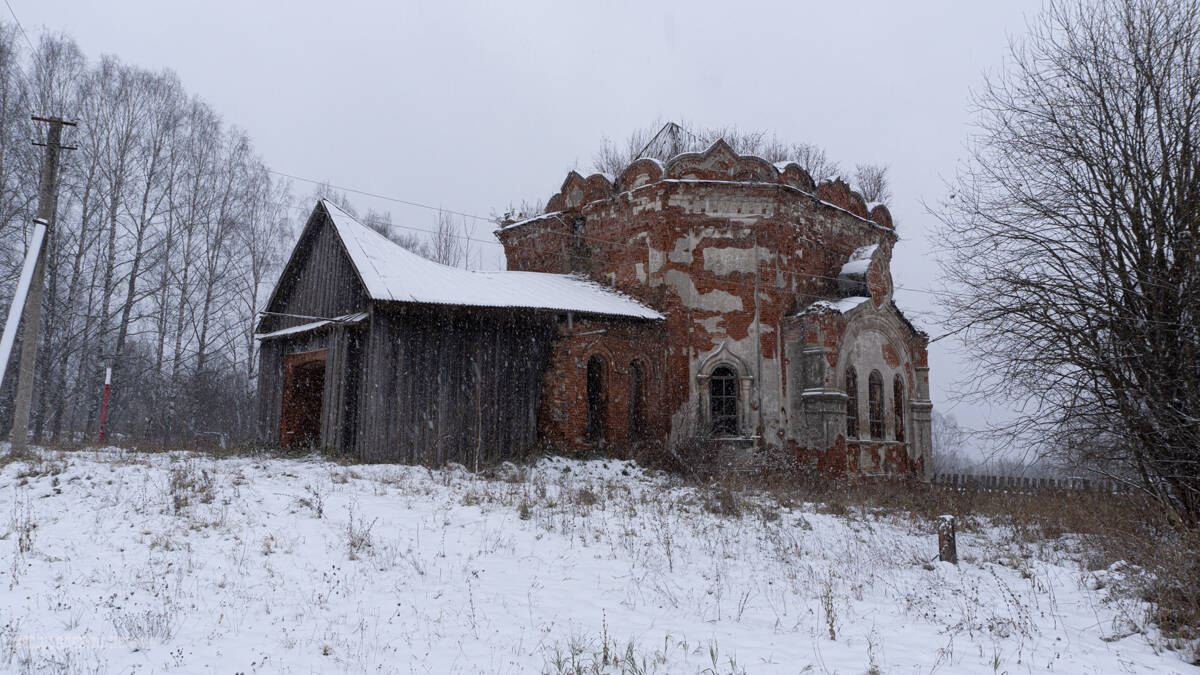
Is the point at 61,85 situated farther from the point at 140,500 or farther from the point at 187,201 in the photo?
the point at 140,500

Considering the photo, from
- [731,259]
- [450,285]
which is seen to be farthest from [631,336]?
[450,285]

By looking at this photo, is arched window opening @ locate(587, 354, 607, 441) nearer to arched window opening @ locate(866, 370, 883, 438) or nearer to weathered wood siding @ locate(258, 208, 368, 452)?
weathered wood siding @ locate(258, 208, 368, 452)

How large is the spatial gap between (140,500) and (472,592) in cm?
500

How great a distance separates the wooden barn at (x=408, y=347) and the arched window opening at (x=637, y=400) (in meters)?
1.10

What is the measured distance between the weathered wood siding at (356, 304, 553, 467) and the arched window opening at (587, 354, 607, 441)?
59.4 inches

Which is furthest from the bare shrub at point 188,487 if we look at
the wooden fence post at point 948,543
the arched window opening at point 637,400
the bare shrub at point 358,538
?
the wooden fence post at point 948,543

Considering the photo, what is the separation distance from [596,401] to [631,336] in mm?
1677

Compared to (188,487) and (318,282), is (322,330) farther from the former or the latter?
(188,487)

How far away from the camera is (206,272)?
2389 centimetres

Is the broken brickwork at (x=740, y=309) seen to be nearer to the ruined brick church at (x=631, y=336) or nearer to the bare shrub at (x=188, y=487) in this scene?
the ruined brick church at (x=631, y=336)

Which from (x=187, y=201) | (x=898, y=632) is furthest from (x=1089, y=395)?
(x=187, y=201)

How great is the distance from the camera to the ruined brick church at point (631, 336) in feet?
46.1

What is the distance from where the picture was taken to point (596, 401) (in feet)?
54.3

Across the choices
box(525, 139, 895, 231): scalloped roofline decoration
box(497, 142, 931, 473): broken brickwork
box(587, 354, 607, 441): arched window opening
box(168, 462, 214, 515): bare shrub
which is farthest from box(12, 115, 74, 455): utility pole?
box(525, 139, 895, 231): scalloped roofline decoration
